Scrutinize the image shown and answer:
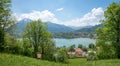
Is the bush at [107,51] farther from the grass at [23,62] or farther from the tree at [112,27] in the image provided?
the grass at [23,62]

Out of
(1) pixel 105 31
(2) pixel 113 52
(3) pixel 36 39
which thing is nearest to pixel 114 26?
(1) pixel 105 31

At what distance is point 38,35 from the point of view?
177ft

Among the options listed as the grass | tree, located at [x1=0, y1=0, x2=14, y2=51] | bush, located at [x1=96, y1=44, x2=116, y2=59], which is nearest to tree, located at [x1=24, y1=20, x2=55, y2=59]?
tree, located at [x1=0, y1=0, x2=14, y2=51]

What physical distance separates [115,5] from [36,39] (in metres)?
25.3

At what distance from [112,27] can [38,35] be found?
24285mm

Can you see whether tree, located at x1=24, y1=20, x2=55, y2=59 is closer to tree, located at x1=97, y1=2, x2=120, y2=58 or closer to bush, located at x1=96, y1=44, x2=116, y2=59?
bush, located at x1=96, y1=44, x2=116, y2=59

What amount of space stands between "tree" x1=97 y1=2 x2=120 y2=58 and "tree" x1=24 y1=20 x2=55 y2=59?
21.2 m

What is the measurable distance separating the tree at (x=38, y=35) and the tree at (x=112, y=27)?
835 inches

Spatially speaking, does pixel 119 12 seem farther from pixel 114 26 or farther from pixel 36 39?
pixel 36 39

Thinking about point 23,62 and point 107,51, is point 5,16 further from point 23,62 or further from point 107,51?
point 23,62

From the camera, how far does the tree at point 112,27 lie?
1313 inches

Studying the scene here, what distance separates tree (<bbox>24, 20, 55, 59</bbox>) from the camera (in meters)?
53.2

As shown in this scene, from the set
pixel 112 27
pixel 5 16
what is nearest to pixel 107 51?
pixel 112 27

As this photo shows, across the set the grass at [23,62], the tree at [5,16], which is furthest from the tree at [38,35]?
the grass at [23,62]
